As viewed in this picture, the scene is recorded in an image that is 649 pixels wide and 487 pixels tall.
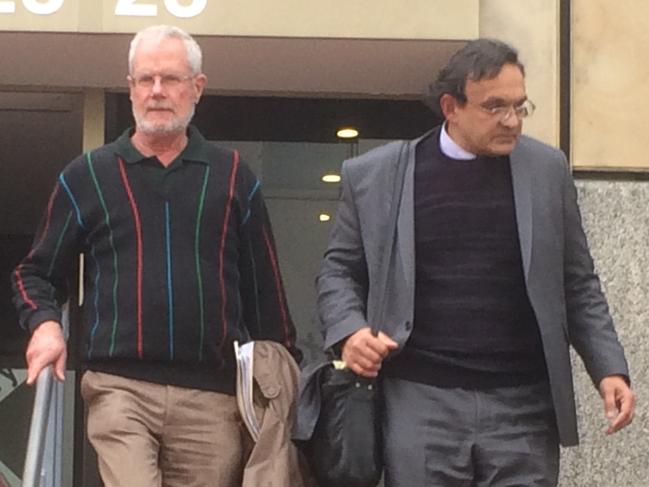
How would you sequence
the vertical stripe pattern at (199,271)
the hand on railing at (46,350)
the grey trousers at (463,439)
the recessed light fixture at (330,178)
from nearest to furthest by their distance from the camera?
the grey trousers at (463,439), the hand on railing at (46,350), the vertical stripe pattern at (199,271), the recessed light fixture at (330,178)

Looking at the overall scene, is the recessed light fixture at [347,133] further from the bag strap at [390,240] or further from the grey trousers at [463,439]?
the grey trousers at [463,439]

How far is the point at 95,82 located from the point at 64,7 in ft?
1.58

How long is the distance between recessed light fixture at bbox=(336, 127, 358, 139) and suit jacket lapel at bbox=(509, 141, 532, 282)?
127 inches

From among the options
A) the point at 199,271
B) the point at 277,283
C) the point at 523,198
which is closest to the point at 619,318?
the point at 277,283

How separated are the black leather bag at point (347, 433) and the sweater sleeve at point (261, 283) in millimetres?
443

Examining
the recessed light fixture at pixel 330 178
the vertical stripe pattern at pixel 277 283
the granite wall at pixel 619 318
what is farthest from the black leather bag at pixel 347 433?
the recessed light fixture at pixel 330 178

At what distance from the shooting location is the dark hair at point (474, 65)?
418cm

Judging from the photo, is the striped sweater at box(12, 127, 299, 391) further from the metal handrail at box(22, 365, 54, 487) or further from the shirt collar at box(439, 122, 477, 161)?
the shirt collar at box(439, 122, 477, 161)

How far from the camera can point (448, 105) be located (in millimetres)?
4301

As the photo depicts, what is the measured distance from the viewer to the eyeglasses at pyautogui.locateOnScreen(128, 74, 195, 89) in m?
4.54

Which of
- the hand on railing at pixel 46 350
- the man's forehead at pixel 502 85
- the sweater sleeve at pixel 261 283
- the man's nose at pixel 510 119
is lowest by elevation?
the hand on railing at pixel 46 350

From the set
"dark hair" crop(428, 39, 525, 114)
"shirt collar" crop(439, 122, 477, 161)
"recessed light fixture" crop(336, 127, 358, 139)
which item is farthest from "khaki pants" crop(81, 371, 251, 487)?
"recessed light fixture" crop(336, 127, 358, 139)

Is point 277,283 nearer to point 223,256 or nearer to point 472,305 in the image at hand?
point 223,256

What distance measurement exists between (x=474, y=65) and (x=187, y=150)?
3.08ft
